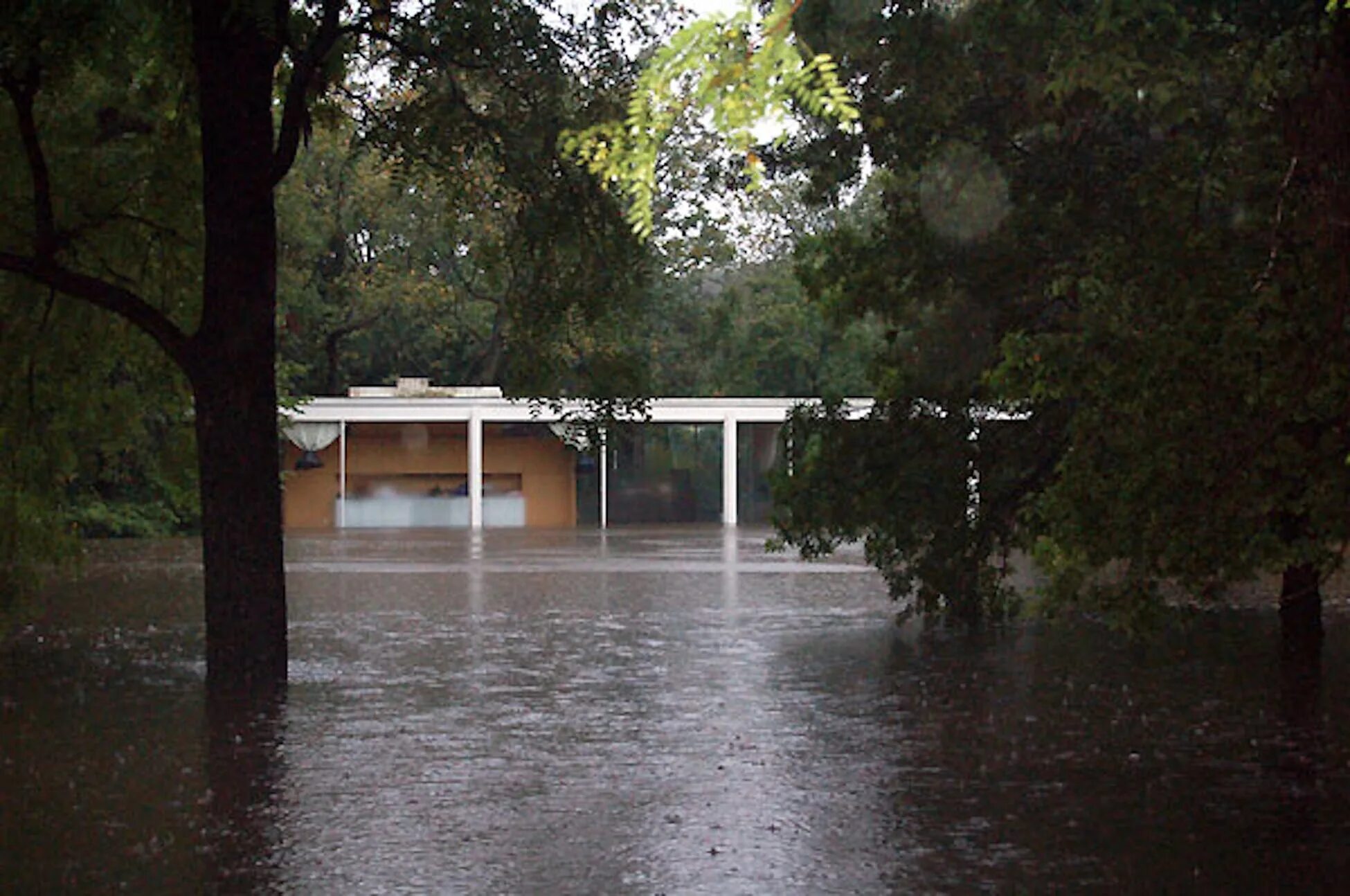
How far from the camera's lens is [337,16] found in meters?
13.9

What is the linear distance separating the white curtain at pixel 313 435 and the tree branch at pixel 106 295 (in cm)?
3580

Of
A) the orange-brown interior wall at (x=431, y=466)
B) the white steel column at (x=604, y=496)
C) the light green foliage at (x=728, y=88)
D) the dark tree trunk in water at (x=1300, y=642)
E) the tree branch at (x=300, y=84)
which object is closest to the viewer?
the light green foliage at (x=728, y=88)

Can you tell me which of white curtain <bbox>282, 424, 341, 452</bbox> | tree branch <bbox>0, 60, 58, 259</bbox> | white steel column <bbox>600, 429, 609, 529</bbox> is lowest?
white steel column <bbox>600, 429, 609, 529</bbox>

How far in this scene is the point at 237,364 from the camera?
13594 mm

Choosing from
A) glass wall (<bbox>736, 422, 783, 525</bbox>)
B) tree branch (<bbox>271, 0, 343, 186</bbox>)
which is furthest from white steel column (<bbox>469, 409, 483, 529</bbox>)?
tree branch (<bbox>271, 0, 343, 186</bbox>)

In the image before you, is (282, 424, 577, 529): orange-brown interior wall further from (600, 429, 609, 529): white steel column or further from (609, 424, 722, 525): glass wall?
(609, 424, 722, 525): glass wall

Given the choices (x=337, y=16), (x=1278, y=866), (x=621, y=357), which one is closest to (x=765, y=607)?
(x=621, y=357)

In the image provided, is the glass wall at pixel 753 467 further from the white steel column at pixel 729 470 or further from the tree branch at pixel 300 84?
the tree branch at pixel 300 84

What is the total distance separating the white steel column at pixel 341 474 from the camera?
50000mm

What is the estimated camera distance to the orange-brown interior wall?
51.8 m

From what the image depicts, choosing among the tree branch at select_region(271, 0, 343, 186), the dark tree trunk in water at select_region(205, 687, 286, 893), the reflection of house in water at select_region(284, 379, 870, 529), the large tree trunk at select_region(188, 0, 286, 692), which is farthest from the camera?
the reflection of house in water at select_region(284, 379, 870, 529)

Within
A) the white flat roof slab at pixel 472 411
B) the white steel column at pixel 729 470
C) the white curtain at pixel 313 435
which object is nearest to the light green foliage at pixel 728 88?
the white flat roof slab at pixel 472 411

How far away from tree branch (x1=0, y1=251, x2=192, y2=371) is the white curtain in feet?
117

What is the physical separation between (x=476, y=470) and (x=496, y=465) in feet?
7.06
